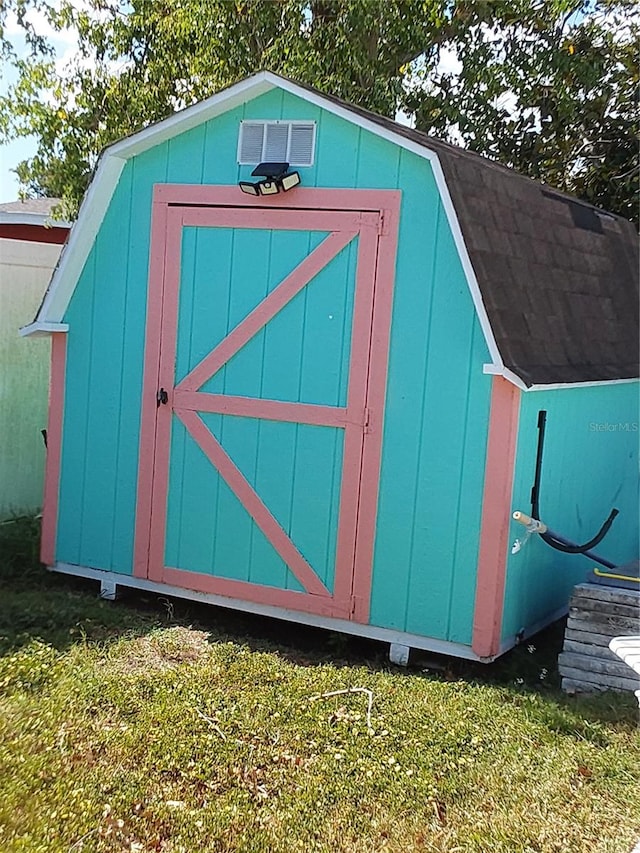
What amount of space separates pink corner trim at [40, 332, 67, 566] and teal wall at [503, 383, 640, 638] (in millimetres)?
2727

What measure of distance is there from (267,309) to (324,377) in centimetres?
48

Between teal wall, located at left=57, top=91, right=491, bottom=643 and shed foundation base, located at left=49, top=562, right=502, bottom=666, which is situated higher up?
teal wall, located at left=57, top=91, right=491, bottom=643

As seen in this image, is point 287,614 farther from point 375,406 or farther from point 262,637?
point 375,406

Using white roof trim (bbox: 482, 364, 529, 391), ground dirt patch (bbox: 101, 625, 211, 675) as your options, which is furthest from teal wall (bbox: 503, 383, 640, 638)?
ground dirt patch (bbox: 101, 625, 211, 675)

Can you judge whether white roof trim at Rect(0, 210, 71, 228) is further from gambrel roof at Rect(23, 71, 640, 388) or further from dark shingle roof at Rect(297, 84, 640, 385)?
dark shingle roof at Rect(297, 84, 640, 385)

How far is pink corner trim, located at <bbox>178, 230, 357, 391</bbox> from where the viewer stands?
5023 mm

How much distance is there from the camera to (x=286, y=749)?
387 centimetres

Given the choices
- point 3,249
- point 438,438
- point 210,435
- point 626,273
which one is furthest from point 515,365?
point 3,249

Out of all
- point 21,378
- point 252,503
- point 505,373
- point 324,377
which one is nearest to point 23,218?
point 21,378

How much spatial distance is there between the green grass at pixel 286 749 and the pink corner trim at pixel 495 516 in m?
0.25
